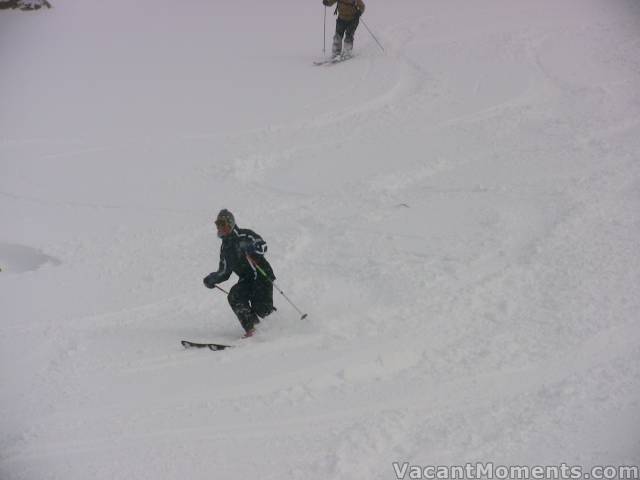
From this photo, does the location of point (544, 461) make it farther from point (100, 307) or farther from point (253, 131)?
point (253, 131)

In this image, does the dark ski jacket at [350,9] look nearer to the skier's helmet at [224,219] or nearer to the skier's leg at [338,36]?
the skier's leg at [338,36]

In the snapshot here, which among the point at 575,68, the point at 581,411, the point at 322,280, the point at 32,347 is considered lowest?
the point at 32,347

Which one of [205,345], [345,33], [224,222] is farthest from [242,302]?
[345,33]

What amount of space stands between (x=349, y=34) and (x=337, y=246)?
7.06 metres

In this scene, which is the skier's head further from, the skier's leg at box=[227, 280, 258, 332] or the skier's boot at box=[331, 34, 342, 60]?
the skier's boot at box=[331, 34, 342, 60]

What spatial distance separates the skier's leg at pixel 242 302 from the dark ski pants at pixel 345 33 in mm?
8629

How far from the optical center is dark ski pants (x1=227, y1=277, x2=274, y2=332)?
7.07 meters

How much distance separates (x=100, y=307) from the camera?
8.20 m

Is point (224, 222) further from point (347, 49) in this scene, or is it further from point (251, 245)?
point (347, 49)

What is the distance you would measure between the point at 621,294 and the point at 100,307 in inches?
235

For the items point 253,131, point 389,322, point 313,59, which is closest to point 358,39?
point 313,59

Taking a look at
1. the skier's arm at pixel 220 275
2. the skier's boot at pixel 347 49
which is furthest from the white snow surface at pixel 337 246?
the skier's arm at pixel 220 275

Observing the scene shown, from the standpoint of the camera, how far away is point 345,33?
47.1 ft

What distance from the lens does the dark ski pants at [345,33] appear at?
46.0 ft
